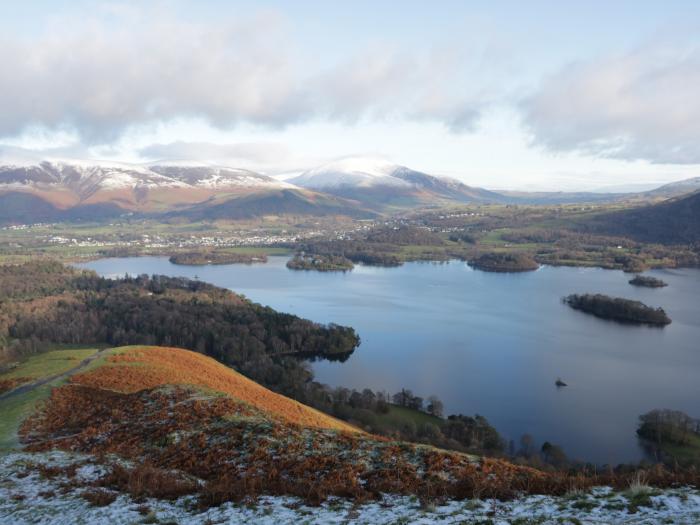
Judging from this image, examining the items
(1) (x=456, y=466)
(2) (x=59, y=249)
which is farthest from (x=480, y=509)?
(2) (x=59, y=249)

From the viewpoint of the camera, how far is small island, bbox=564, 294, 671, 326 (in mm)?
81438

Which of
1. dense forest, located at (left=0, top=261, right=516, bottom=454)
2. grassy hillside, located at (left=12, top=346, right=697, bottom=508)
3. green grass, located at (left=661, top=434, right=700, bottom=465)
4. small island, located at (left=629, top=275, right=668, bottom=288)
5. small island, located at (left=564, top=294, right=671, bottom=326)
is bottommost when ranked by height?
green grass, located at (left=661, top=434, right=700, bottom=465)

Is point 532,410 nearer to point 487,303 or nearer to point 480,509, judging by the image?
point 480,509

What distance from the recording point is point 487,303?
98750mm

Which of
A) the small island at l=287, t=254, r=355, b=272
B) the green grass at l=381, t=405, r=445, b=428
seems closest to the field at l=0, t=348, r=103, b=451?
the green grass at l=381, t=405, r=445, b=428

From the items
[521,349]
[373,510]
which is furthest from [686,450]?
[373,510]

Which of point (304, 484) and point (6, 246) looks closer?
point (304, 484)

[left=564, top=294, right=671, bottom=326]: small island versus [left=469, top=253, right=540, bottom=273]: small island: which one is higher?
[left=469, top=253, right=540, bottom=273]: small island

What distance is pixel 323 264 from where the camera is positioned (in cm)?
15450

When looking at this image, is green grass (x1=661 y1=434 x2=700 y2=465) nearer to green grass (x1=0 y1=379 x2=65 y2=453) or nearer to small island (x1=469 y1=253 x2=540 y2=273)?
green grass (x1=0 y1=379 x2=65 y2=453)

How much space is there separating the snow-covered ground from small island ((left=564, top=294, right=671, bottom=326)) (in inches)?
3416

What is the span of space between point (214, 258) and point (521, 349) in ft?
427

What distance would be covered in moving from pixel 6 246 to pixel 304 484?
23300cm

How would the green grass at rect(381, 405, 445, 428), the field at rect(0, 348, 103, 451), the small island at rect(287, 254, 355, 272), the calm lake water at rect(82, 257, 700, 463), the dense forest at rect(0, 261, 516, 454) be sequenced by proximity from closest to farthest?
1. the field at rect(0, 348, 103, 451)
2. the dense forest at rect(0, 261, 516, 454)
3. the green grass at rect(381, 405, 445, 428)
4. the calm lake water at rect(82, 257, 700, 463)
5. the small island at rect(287, 254, 355, 272)
